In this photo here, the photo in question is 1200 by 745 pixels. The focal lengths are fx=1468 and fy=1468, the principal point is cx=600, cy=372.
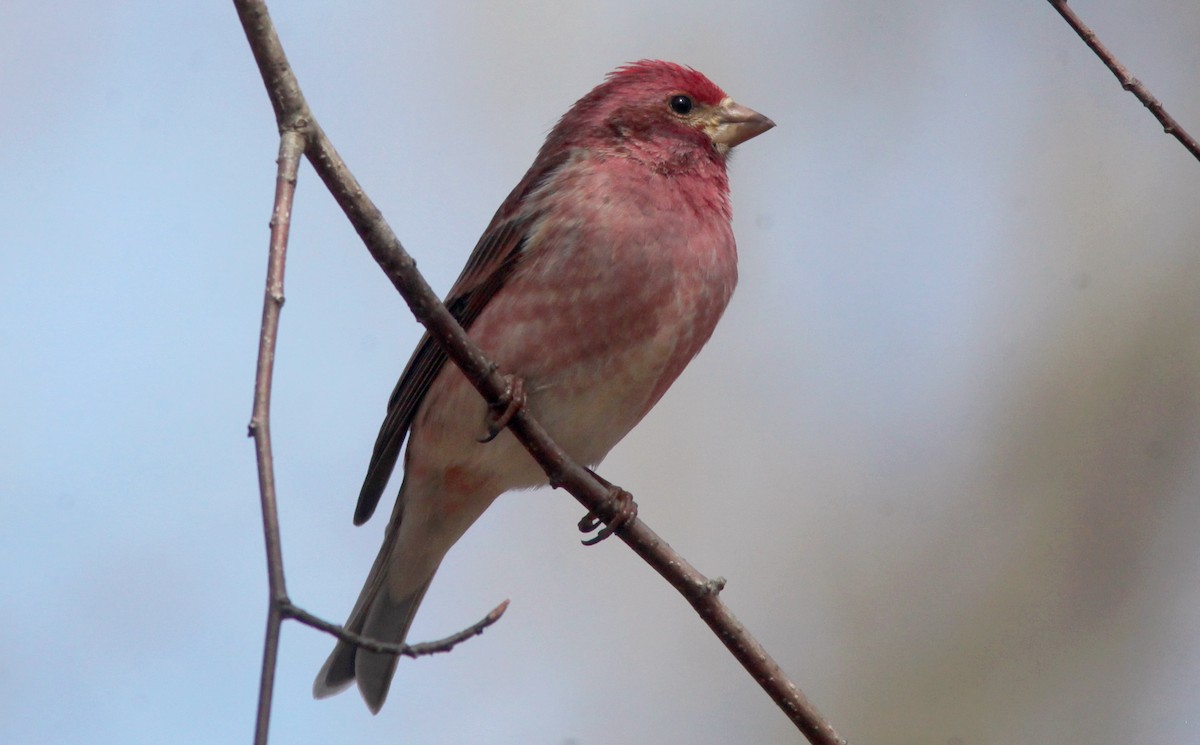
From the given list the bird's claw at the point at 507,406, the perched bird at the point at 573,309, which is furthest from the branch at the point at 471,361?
the perched bird at the point at 573,309

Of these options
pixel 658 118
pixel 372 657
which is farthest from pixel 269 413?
pixel 372 657

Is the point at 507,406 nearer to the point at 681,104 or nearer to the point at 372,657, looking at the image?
the point at 681,104

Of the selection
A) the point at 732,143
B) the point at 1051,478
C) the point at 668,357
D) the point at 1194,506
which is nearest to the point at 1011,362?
the point at 1051,478

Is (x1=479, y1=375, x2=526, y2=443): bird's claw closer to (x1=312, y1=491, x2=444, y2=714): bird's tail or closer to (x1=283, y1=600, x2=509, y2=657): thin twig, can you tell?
(x1=283, y1=600, x2=509, y2=657): thin twig

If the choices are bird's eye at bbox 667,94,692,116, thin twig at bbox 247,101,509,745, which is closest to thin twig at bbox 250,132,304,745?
thin twig at bbox 247,101,509,745

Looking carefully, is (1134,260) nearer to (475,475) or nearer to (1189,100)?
(1189,100)

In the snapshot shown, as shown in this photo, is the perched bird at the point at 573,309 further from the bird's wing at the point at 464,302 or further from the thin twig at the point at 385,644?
the thin twig at the point at 385,644
